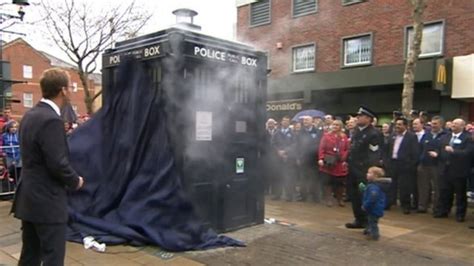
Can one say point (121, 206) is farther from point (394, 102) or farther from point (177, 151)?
point (394, 102)

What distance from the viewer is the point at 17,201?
10.3 feet

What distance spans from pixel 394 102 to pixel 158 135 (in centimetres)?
1162

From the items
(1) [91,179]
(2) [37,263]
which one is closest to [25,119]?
(2) [37,263]

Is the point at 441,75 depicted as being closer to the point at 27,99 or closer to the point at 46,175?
the point at 46,175

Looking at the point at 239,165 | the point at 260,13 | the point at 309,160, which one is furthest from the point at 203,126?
the point at 309,160

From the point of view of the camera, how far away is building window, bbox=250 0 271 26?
7.27 metres

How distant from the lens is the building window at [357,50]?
15.5 meters

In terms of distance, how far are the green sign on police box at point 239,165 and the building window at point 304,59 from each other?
32.3ft

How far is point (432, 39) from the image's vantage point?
1401 centimetres

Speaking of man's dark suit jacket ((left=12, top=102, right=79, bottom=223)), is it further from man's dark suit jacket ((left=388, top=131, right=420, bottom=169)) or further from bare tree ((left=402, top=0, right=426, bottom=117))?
bare tree ((left=402, top=0, right=426, bottom=117))

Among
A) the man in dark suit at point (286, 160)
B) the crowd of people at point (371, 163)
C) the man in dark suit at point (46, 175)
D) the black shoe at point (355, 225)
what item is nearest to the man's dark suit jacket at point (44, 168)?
the man in dark suit at point (46, 175)

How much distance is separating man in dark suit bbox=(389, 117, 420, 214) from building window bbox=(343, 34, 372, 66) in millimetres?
8398

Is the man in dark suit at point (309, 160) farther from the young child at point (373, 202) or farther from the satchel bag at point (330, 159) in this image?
the young child at point (373, 202)

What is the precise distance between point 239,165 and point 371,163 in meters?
1.95
